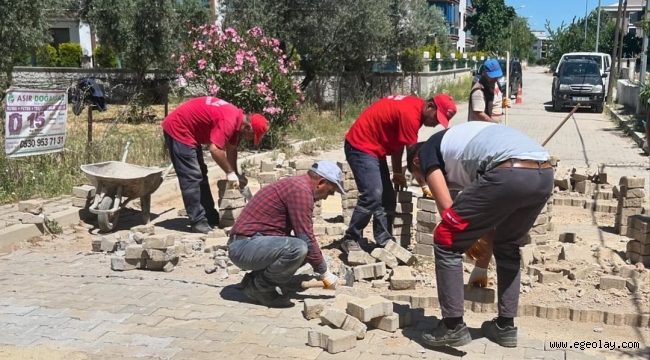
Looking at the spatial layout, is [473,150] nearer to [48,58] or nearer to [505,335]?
[505,335]

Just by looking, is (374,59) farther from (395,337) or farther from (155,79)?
(395,337)

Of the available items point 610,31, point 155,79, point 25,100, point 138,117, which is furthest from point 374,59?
point 610,31

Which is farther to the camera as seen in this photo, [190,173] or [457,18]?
[457,18]

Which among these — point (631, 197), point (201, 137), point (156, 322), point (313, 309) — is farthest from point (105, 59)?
point (313, 309)

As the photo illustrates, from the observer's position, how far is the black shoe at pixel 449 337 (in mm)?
3793

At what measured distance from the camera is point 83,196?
7.26 metres

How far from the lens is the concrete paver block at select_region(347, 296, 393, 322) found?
3994mm

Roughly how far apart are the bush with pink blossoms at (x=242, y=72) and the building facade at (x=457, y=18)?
42.6 m

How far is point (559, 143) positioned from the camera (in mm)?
14672

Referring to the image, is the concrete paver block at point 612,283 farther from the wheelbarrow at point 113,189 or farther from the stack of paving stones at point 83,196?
the stack of paving stones at point 83,196

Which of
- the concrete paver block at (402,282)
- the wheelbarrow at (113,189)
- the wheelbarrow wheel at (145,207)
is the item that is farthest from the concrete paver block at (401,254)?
the wheelbarrow wheel at (145,207)

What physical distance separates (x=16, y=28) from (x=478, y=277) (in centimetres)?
1325

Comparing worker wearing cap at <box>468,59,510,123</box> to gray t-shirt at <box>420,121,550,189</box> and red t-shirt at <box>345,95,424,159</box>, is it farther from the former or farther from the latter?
gray t-shirt at <box>420,121,550,189</box>

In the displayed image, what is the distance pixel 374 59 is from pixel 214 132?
56.7ft
